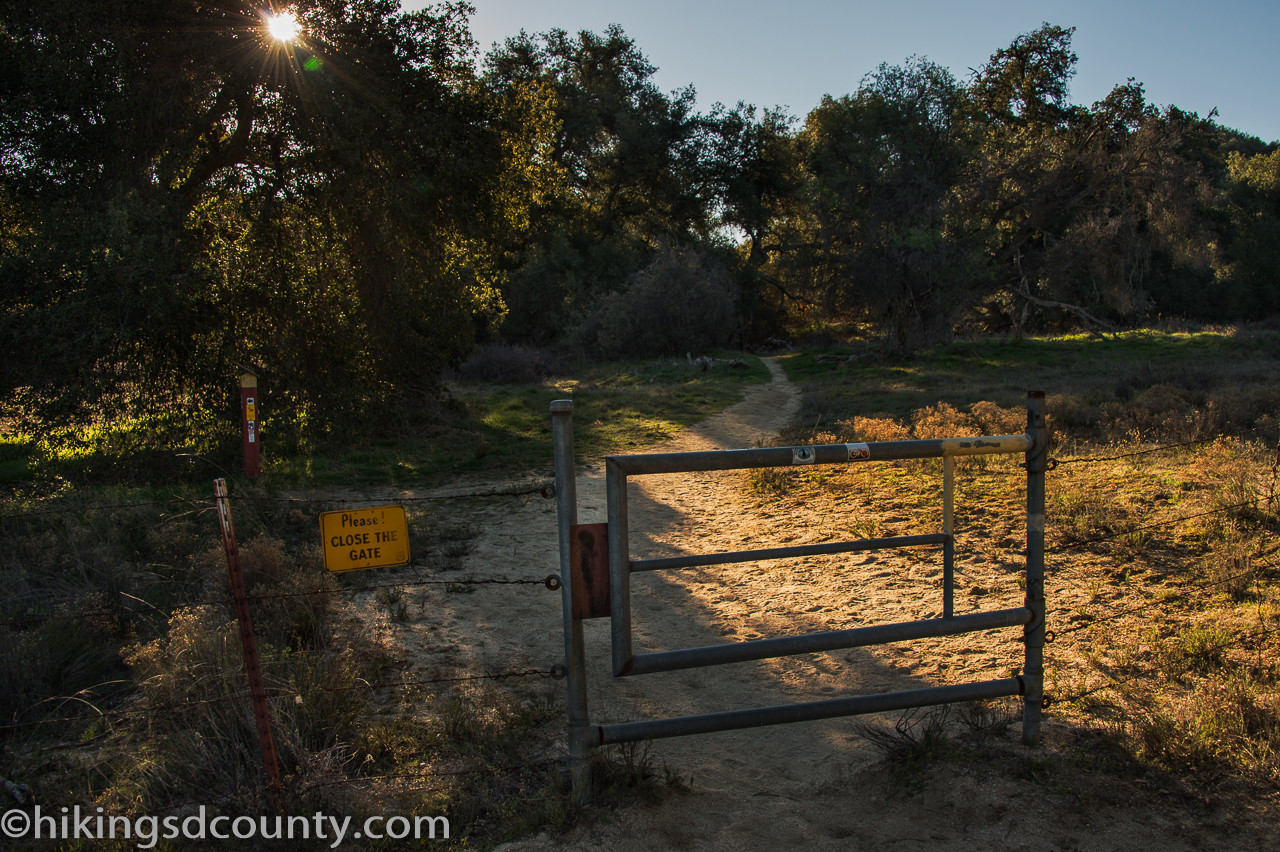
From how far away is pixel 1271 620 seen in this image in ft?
15.2

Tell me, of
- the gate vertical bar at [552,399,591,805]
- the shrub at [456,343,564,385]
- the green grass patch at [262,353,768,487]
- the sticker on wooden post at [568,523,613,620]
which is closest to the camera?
the gate vertical bar at [552,399,591,805]

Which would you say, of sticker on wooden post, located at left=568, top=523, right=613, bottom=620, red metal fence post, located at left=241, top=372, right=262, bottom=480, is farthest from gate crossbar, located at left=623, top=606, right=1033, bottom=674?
red metal fence post, located at left=241, top=372, right=262, bottom=480

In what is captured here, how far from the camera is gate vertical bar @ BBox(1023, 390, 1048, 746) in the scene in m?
3.52

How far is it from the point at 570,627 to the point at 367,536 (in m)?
1.09

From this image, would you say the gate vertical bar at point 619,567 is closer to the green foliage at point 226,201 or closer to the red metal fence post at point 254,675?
the red metal fence post at point 254,675

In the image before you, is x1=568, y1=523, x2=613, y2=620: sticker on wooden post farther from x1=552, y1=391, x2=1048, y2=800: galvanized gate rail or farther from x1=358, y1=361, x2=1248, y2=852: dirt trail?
x1=358, y1=361, x2=1248, y2=852: dirt trail

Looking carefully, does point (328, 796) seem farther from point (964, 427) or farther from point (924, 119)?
point (924, 119)

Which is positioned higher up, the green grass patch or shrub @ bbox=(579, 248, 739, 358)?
shrub @ bbox=(579, 248, 739, 358)

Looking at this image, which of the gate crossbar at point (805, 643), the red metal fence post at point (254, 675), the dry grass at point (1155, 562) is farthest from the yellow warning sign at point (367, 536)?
the dry grass at point (1155, 562)

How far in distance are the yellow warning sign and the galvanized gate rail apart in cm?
89

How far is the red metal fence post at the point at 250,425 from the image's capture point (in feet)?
33.2

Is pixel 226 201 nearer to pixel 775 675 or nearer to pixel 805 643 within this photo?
pixel 775 675

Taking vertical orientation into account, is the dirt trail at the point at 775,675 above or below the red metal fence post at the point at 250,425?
below

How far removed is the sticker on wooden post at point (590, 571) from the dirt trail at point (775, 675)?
34.3 inches
